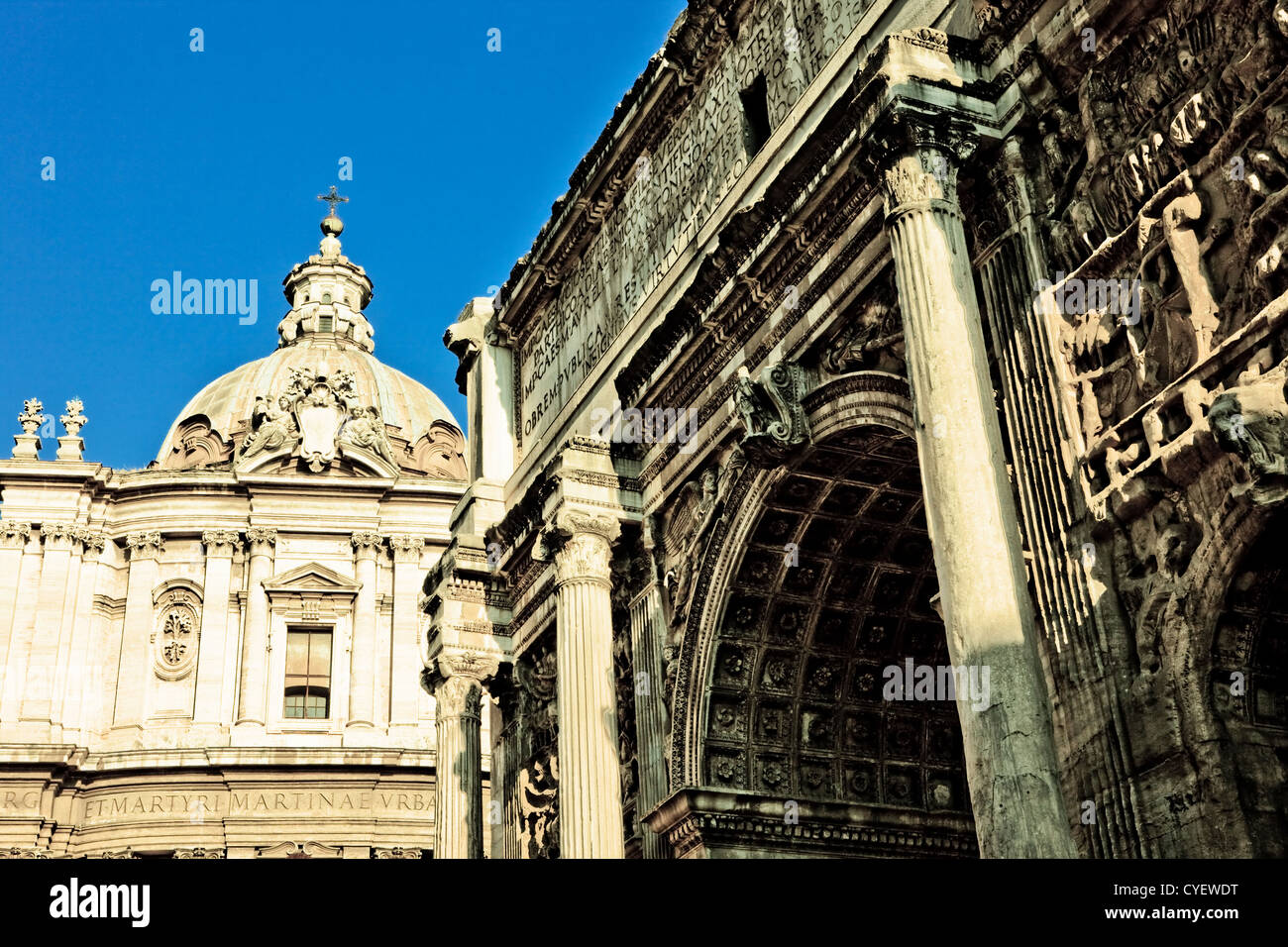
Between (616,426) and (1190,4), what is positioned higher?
(616,426)

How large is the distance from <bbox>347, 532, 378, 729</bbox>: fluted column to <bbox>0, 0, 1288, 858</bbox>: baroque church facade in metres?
13.6

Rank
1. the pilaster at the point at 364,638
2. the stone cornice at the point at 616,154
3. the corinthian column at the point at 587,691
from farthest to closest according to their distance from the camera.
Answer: the pilaster at the point at 364,638 < the stone cornice at the point at 616,154 < the corinthian column at the point at 587,691

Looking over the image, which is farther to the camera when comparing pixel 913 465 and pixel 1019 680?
pixel 913 465

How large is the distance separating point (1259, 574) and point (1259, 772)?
1.30m

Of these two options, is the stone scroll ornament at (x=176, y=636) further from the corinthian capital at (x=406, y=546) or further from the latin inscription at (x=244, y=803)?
the corinthian capital at (x=406, y=546)

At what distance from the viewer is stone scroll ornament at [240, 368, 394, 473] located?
42.1m

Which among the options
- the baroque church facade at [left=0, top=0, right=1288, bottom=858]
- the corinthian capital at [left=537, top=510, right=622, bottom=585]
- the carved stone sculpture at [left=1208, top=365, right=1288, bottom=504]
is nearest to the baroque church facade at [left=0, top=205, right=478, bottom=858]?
the baroque church facade at [left=0, top=0, right=1288, bottom=858]

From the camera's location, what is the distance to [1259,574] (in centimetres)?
1066

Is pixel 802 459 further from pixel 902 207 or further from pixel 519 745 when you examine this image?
pixel 519 745

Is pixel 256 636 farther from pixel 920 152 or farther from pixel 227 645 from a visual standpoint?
pixel 920 152

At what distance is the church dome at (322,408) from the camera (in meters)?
42.2

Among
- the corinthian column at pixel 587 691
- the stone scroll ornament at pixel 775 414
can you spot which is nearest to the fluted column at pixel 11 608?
the corinthian column at pixel 587 691

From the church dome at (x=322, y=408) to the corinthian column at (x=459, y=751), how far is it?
64.6 ft
